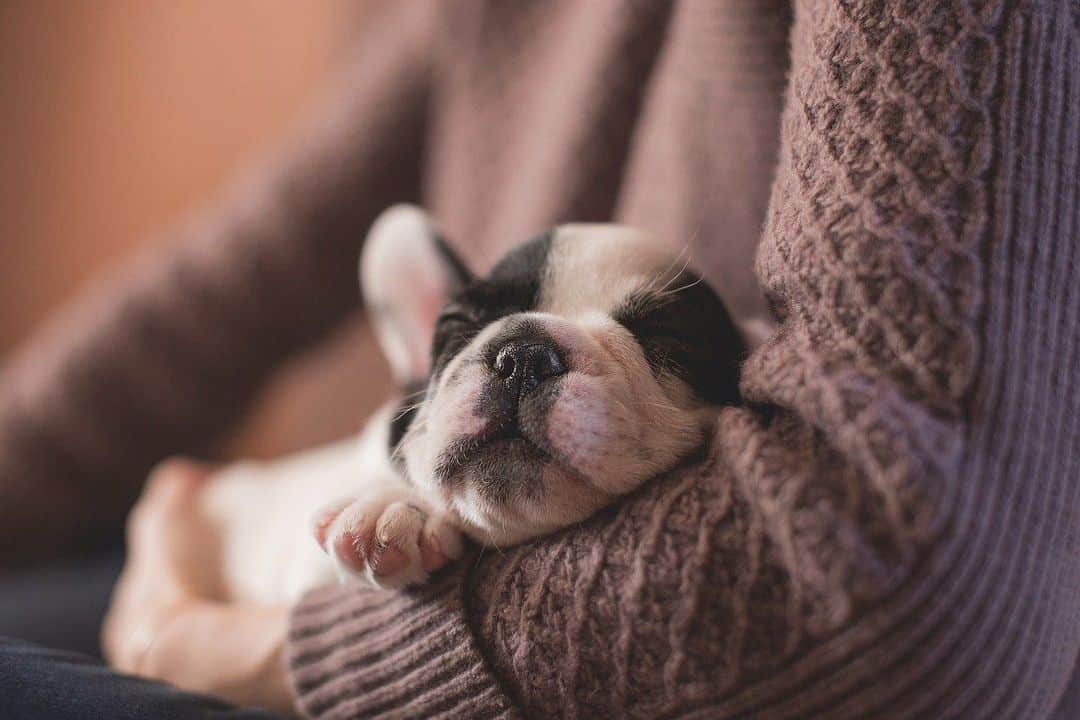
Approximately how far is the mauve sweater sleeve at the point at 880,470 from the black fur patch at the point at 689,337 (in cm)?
13

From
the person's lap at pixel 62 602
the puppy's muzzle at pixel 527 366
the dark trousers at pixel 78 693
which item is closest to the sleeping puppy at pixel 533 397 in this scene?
the puppy's muzzle at pixel 527 366

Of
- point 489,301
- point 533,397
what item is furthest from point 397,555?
point 489,301

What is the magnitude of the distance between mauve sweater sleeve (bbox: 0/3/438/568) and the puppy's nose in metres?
0.90

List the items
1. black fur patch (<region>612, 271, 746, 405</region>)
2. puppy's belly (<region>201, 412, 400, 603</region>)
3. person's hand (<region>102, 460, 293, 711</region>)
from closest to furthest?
black fur patch (<region>612, 271, 746, 405</region>), person's hand (<region>102, 460, 293, 711</region>), puppy's belly (<region>201, 412, 400, 603</region>)

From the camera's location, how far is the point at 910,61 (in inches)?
20.9

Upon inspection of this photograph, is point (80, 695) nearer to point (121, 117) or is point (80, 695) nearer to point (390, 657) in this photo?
point (390, 657)

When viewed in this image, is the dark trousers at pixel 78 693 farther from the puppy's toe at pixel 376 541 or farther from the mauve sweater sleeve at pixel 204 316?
the mauve sweater sleeve at pixel 204 316

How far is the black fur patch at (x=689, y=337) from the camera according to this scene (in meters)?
0.70

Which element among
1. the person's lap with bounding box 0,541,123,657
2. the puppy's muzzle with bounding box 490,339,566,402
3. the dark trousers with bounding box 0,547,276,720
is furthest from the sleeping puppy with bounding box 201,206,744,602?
the person's lap with bounding box 0,541,123,657

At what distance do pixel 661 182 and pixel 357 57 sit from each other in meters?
0.85

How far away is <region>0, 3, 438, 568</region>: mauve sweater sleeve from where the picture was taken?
4.67 ft

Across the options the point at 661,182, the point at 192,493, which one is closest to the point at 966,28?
the point at 661,182

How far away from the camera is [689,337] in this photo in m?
0.72

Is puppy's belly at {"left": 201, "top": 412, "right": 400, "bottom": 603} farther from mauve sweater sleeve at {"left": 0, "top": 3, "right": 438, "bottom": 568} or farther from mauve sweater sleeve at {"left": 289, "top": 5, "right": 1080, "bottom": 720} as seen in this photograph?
mauve sweater sleeve at {"left": 289, "top": 5, "right": 1080, "bottom": 720}
